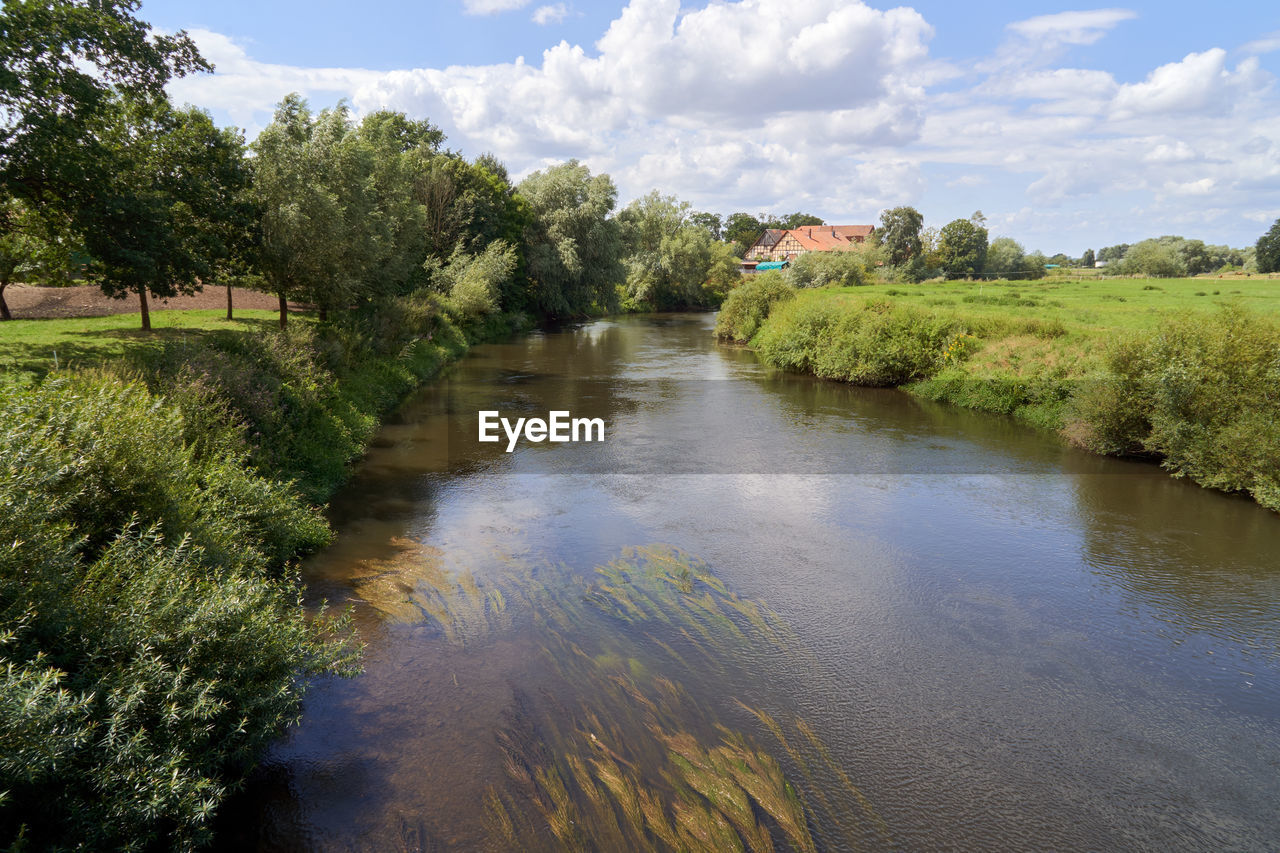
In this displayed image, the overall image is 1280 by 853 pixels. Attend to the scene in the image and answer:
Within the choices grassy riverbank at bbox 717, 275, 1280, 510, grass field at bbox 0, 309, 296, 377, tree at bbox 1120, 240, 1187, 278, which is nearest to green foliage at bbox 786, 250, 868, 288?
grassy riverbank at bbox 717, 275, 1280, 510

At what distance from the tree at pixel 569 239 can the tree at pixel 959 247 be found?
51706 mm

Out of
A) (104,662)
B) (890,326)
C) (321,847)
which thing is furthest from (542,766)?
(890,326)

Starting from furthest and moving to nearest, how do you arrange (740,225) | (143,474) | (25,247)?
(740,225), (25,247), (143,474)

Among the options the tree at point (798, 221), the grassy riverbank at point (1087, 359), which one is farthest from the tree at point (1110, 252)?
the grassy riverbank at point (1087, 359)

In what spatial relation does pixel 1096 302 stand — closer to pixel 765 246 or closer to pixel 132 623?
pixel 132 623

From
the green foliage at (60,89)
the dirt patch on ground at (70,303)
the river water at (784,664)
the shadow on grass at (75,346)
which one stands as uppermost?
the green foliage at (60,89)

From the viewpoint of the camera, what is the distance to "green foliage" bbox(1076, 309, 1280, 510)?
14914mm

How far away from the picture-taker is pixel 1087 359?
70.0 ft

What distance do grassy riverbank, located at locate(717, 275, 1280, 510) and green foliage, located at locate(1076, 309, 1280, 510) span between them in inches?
1.1

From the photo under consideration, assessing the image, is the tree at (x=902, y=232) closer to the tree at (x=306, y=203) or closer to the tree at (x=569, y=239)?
the tree at (x=569, y=239)

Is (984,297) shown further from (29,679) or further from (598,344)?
(29,679)

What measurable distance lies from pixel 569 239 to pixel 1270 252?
78251 mm

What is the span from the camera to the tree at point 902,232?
8506cm

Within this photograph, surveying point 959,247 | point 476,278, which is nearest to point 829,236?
point 959,247
